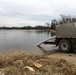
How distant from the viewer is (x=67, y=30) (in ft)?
57.2

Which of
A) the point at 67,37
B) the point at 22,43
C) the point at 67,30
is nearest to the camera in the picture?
the point at 67,30

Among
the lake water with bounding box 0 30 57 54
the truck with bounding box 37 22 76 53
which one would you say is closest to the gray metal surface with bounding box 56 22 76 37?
the truck with bounding box 37 22 76 53

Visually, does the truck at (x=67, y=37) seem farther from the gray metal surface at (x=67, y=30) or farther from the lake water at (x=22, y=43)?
the lake water at (x=22, y=43)

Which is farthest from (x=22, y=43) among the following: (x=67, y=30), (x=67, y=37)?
(x=67, y=30)

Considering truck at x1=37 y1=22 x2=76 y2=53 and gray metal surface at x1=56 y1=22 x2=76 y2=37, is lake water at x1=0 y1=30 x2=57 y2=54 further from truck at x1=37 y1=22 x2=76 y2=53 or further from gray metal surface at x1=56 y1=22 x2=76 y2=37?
gray metal surface at x1=56 y1=22 x2=76 y2=37

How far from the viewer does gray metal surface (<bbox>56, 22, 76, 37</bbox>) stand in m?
17.0

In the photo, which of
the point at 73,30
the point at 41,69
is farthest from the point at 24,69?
the point at 73,30

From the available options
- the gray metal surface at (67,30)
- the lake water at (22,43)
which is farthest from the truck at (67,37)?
the lake water at (22,43)

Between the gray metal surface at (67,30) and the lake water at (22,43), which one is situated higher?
the gray metal surface at (67,30)

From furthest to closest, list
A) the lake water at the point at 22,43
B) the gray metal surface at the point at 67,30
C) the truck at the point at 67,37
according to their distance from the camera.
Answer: the lake water at the point at 22,43 < the truck at the point at 67,37 < the gray metal surface at the point at 67,30

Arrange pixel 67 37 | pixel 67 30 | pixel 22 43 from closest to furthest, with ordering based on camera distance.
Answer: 1. pixel 67 30
2. pixel 67 37
3. pixel 22 43

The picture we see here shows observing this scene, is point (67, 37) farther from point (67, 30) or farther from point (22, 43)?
point (22, 43)

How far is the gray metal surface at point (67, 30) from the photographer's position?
17000 millimetres

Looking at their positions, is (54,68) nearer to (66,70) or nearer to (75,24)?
(66,70)
